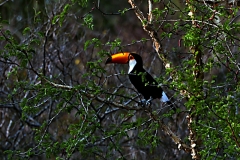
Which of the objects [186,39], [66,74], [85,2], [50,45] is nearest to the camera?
[186,39]

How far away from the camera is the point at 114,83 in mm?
6473

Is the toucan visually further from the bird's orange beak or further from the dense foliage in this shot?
the dense foliage

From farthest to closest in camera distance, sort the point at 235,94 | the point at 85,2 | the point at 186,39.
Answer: the point at 235,94
the point at 85,2
the point at 186,39

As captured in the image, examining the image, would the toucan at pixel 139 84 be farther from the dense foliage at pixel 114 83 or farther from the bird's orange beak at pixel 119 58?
the dense foliage at pixel 114 83

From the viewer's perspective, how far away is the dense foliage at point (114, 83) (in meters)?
3.33

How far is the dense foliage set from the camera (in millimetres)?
Answer: 3326

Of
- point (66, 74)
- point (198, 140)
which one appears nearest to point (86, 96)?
point (198, 140)

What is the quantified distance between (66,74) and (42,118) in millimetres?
686

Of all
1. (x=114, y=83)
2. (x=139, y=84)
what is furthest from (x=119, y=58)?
(x=114, y=83)

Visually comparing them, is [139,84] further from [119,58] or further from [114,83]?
[114,83]

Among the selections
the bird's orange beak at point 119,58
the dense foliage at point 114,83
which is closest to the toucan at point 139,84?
the bird's orange beak at point 119,58

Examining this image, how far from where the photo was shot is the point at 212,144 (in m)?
3.24

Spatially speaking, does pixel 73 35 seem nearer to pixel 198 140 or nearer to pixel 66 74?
pixel 66 74

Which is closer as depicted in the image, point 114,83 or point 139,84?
point 139,84
